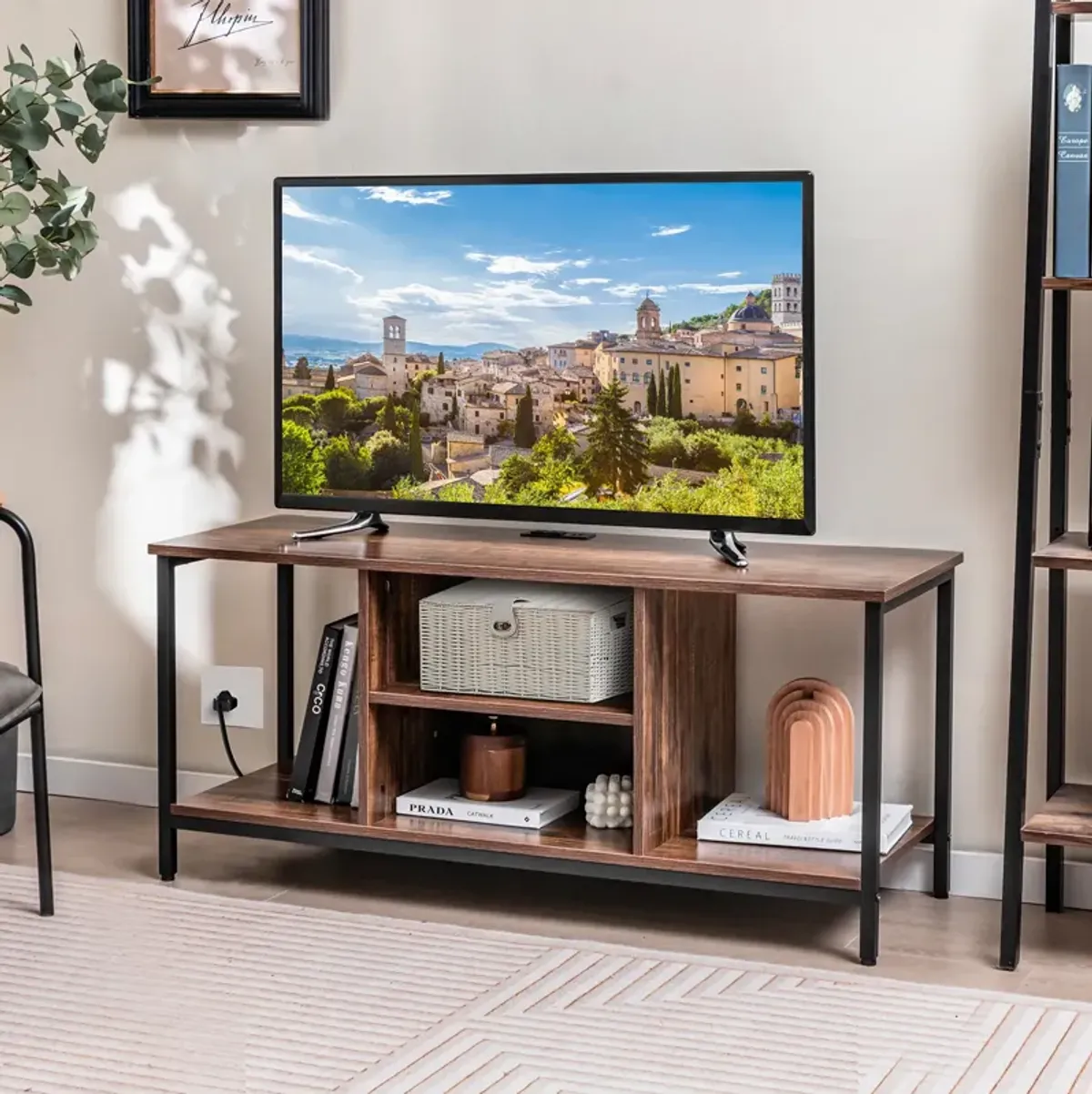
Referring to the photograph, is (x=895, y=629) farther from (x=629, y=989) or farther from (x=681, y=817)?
(x=629, y=989)

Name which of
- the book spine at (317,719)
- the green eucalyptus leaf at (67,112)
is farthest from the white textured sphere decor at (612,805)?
the green eucalyptus leaf at (67,112)

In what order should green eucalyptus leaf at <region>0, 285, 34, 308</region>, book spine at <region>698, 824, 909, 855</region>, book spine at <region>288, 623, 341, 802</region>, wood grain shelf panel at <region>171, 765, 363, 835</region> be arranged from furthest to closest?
green eucalyptus leaf at <region>0, 285, 34, 308</region> → book spine at <region>288, 623, 341, 802</region> → wood grain shelf panel at <region>171, 765, 363, 835</region> → book spine at <region>698, 824, 909, 855</region>

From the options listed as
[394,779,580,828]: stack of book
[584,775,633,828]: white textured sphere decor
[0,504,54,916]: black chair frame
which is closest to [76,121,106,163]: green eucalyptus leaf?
[0,504,54,916]: black chair frame

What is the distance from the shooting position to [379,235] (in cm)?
293

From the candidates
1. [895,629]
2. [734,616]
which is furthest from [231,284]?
[895,629]

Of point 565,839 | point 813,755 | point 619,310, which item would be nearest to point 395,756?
point 565,839

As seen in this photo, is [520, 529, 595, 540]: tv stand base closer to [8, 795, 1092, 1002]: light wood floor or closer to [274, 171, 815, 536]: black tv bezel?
[274, 171, 815, 536]: black tv bezel

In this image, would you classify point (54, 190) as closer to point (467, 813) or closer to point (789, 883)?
point (467, 813)

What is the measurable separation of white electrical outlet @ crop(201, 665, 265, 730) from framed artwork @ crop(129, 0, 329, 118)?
1.07 meters

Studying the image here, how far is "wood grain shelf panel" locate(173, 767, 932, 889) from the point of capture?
2.61 m

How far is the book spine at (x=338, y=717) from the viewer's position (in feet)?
9.67

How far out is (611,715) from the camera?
2672 millimetres

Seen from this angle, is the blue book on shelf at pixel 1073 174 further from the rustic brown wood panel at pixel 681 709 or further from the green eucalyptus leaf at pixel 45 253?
the green eucalyptus leaf at pixel 45 253

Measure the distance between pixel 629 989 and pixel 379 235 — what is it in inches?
51.4
